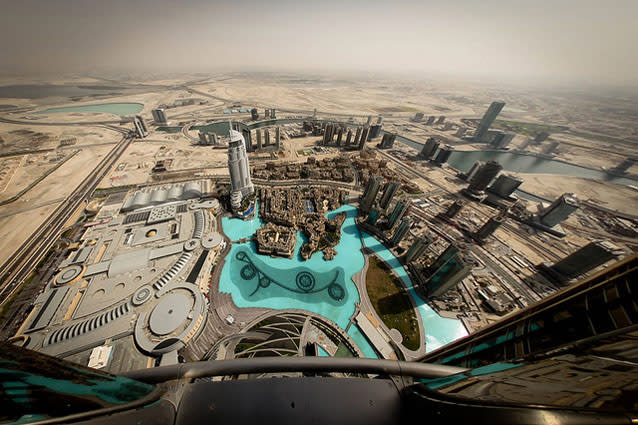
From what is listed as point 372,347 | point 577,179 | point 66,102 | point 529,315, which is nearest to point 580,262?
point 372,347

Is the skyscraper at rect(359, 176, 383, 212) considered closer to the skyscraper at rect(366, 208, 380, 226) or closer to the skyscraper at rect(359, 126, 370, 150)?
the skyscraper at rect(366, 208, 380, 226)

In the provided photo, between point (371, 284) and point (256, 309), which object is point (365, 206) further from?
point (256, 309)

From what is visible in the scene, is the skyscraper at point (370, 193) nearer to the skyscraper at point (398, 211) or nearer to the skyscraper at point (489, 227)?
the skyscraper at point (398, 211)

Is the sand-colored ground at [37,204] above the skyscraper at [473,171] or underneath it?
underneath

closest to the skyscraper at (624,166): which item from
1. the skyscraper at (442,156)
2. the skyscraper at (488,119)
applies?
the skyscraper at (488,119)

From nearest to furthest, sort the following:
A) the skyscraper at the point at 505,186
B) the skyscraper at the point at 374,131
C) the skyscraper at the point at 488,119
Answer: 1. the skyscraper at the point at 505,186
2. the skyscraper at the point at 374,131
3. the skyscraper at the point at 488,119
